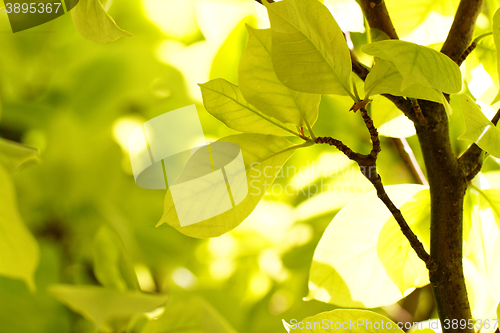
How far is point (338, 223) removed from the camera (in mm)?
244

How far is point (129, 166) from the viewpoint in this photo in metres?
0.44

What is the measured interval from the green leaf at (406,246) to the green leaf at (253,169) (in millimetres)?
106

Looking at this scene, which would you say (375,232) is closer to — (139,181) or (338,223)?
(338,223)

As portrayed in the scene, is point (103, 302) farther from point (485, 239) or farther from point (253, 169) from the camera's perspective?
point (485, 239)

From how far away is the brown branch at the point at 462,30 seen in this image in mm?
198

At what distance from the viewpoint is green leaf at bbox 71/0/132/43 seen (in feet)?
0.51

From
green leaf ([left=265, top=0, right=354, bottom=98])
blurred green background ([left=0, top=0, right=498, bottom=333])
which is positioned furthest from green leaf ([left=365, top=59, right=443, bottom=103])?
blurred green background ([left=0, top=0, right=498, bottom=333])

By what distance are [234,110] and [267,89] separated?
0.02 metres

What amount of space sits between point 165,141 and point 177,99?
0.10m

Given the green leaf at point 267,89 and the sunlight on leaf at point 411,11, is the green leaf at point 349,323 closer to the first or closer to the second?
the green leaf at point 267,89

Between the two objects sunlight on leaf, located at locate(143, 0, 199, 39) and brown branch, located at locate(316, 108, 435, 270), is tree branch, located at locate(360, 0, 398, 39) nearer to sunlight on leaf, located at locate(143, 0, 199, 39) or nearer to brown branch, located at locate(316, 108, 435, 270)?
brown branch, located at locate(316, 108, 435, 270)

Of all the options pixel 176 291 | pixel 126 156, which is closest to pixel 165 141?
pixel 126 156

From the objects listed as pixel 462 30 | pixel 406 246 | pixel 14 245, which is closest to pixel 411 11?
pixel 462 30

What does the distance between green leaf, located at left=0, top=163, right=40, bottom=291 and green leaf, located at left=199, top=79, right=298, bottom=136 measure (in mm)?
92
